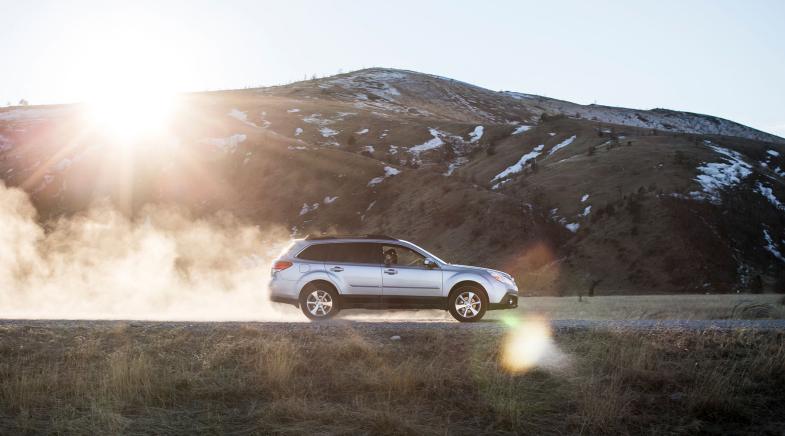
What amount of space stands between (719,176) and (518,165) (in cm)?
2208

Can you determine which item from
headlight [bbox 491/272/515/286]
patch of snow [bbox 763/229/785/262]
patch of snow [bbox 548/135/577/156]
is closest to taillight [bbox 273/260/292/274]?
headlight [bbox 491/272/515/286]

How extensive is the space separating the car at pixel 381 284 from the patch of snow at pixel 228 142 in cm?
7615

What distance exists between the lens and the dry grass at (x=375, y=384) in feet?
31.8

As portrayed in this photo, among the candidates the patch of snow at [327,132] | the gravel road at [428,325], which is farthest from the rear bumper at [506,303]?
the patch of snow at [327,132]

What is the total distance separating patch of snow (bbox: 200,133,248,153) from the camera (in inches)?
A: 3558

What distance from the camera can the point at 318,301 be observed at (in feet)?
52.3

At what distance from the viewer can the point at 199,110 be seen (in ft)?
387

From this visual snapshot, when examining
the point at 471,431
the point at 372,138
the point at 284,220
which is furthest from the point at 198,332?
the point at 372,138

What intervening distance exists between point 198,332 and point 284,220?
62.3 m

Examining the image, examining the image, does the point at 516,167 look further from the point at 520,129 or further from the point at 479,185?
the point at 520,129

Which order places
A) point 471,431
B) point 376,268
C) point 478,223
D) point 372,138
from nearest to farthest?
point 471,431 < point 376,268 < point 478,223 < point 372,138

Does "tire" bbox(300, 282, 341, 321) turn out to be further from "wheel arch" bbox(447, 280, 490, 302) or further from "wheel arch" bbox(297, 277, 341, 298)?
"wheel arch" bbox(447, 280, 490, 302)

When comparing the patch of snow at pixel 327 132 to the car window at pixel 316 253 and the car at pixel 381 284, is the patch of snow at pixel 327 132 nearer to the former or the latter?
the car window at pixel 316 253

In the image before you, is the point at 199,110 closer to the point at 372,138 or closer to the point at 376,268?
the point at 372,138
